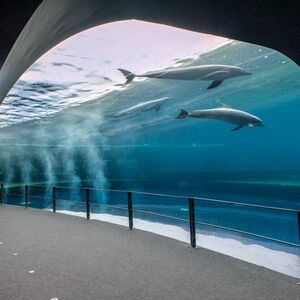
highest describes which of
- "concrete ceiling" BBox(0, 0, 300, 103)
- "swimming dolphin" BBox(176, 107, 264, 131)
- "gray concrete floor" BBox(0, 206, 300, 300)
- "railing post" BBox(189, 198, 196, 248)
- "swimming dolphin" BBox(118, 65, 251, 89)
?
"swimming dolphin" BBox(118, 65, 251, 89)

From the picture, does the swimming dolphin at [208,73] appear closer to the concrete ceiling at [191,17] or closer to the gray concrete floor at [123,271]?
the gray concrete floor at [123,271]

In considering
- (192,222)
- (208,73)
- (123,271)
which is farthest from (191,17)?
(208,73)

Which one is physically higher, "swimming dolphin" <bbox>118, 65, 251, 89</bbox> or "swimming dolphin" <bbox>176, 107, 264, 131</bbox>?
"swimming dolphin" <bbox>118, 65, 251, 89</bbox>

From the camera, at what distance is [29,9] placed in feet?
6.84

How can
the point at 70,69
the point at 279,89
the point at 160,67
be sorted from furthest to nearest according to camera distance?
the point at 279,89 < the point at 160,67 < the point at 70,69

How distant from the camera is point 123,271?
4.24 metres

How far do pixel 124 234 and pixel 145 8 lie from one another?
4864 mm

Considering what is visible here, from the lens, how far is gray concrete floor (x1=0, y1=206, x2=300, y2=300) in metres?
3.49

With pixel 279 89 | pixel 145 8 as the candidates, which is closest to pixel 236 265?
pixel 145 8

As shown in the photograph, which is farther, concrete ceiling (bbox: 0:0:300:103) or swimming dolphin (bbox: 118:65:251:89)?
swimming dolphin (bbox: 118:65:251:89)

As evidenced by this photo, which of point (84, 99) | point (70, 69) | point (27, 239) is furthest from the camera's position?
point (84, 99)

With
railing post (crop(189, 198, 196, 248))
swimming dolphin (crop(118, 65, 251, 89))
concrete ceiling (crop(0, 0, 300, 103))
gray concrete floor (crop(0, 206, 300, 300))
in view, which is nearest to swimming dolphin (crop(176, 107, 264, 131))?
swimming dolphin (crop(118, 65, 251, 89))

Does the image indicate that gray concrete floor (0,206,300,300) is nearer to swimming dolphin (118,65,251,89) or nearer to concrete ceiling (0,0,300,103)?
concrete ceiling (0,0,300,103)

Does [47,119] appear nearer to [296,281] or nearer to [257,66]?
[257,66]
